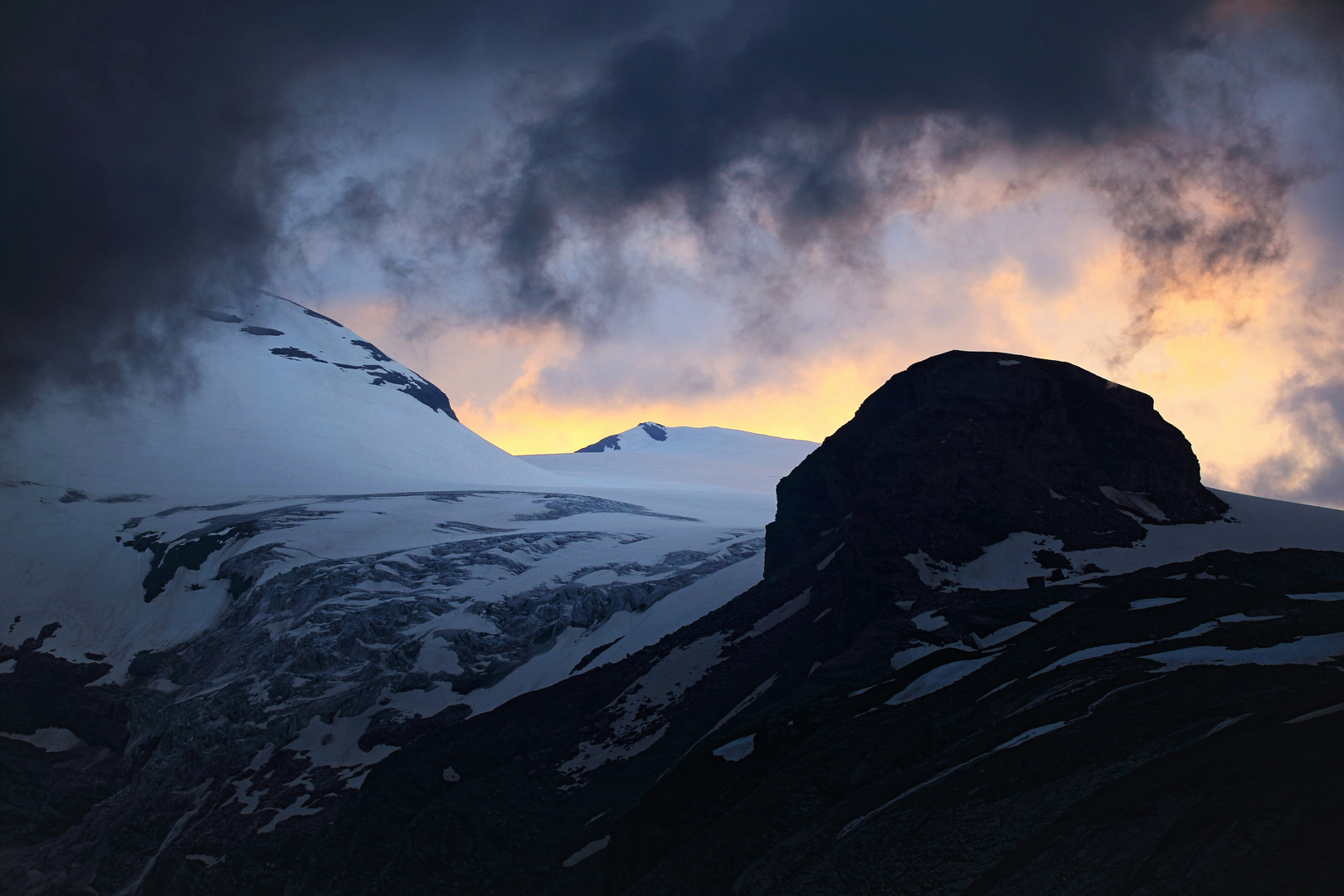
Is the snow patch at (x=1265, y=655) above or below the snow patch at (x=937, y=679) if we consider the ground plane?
above

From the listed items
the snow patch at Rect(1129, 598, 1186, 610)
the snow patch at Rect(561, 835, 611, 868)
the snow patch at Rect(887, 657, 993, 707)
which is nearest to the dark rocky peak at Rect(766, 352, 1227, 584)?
the snow patch at Rect(1129, 598, 1186, 610)

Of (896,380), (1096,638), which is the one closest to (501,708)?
(896,380)

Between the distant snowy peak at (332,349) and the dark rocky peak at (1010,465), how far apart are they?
435 feet

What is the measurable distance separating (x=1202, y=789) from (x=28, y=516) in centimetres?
11636

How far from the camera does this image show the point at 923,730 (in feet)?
109

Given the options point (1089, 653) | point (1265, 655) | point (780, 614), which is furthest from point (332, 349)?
point (1265, 655)

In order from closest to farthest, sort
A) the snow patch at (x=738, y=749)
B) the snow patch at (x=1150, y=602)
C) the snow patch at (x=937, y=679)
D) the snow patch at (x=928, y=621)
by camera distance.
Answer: the snow patch at (x=937, y=679), the snow patch at (x=1150, y=602), the snow patch at (x=738, y=749), the snow patch at (x=928, y=621)

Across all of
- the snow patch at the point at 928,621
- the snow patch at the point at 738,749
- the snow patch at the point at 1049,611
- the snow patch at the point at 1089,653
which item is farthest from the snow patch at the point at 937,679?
the snow patch at the point at 738,749

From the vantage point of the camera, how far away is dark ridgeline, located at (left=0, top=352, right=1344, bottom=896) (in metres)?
22.3

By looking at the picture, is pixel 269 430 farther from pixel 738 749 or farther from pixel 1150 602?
pixel 1150 602

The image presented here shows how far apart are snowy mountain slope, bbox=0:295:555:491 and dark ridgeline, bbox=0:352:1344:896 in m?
70.4

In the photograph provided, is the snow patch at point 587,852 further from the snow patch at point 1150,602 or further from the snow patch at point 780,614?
the snow patch at point 1150,602

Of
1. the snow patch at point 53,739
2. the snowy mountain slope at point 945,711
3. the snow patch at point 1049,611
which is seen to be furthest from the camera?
the snow patch at point 53,739

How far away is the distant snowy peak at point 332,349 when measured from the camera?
16938cm
